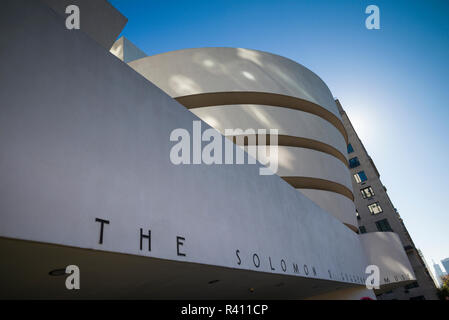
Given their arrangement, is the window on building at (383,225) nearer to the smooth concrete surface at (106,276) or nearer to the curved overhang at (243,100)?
the curved overhang at (243,100)

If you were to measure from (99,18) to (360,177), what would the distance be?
120 ft

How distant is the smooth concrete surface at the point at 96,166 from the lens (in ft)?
6.69

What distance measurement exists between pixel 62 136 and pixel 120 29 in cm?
742

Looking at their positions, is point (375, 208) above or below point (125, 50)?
below

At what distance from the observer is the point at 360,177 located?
119ft

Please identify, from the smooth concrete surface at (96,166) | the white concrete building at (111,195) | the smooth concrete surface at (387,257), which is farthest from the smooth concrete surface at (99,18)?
A: the smooth concrete surface at (387,257)

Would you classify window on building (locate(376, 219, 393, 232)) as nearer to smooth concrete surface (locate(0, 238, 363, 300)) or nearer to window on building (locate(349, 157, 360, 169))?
window on building (locate(349, 157, 360, 169))

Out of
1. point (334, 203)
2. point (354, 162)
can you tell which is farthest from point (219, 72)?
point (354, 162)

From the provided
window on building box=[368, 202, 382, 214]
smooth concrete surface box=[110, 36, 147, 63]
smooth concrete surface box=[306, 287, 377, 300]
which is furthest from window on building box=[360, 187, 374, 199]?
smooth concrete surface box=[110, 36, 147, 63]

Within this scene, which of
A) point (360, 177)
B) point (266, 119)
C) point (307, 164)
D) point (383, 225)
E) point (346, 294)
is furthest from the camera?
point (360, 177)

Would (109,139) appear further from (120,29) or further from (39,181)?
(120,29)

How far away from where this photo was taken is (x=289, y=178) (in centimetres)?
1087

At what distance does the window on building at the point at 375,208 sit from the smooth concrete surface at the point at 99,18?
35667 millimetres

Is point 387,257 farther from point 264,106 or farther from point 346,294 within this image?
point 264,106
